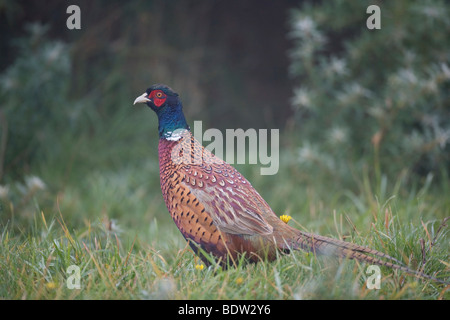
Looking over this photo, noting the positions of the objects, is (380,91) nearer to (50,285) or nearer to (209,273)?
(209,273)

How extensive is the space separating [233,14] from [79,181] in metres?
3.53

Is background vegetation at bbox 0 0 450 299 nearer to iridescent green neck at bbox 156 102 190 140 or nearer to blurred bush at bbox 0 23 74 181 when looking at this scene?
blurred bush at bbox 0 23 74 181

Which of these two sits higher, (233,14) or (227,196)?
(233,14)

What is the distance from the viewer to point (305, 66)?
5289 millimetres

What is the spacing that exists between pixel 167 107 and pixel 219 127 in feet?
14.8

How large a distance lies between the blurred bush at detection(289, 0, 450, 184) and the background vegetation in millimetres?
19

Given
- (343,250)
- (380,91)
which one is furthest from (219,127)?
(343,250)

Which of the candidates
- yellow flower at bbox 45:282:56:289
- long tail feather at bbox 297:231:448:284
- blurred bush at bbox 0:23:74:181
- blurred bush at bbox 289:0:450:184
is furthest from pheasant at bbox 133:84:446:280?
blurred bush at bbox 0:23:74:181

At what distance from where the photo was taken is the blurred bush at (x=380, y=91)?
4.73 meters
